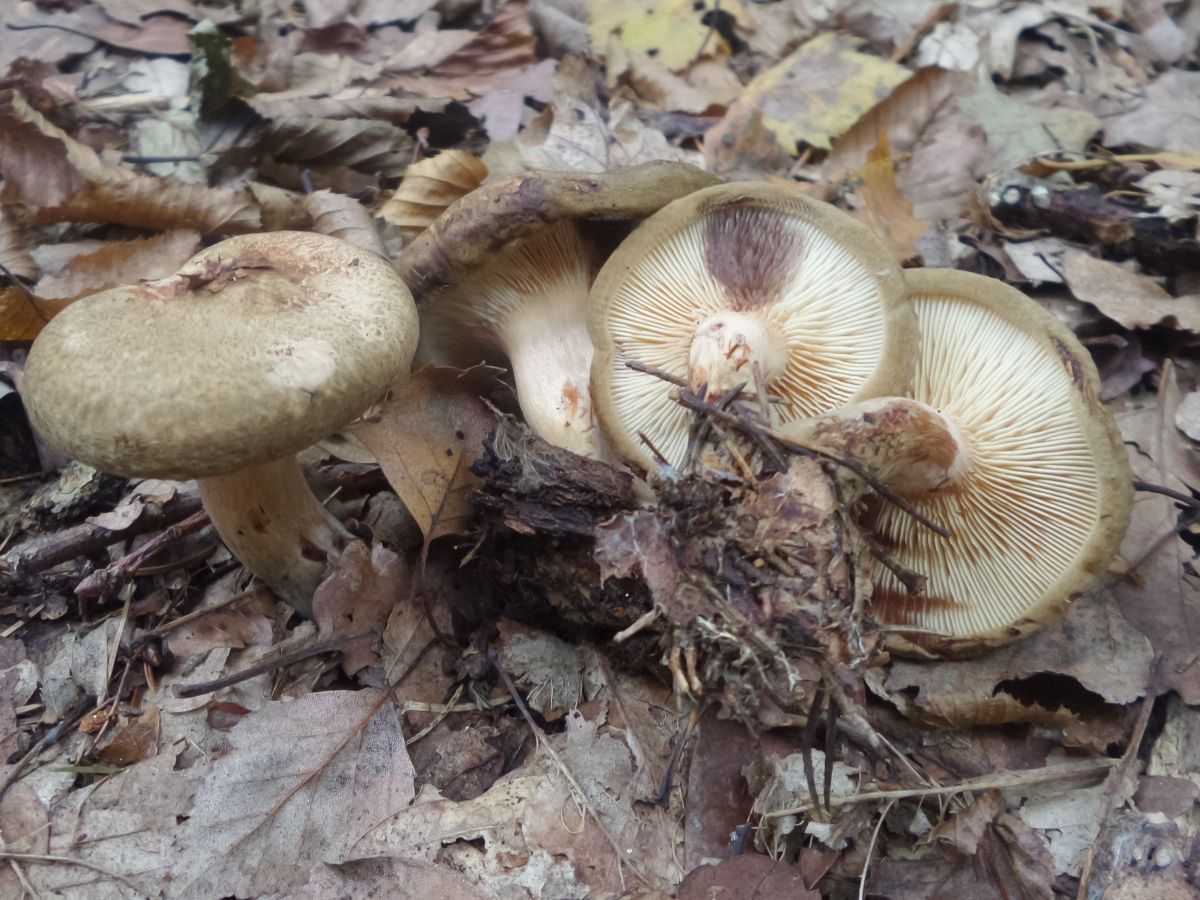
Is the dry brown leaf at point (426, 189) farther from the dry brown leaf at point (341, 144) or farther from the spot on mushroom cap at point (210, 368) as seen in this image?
the spot on mushroom cap at point (210, 368)

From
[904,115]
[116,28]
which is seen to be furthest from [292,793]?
[116,28]

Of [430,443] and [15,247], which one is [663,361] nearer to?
[430,443]

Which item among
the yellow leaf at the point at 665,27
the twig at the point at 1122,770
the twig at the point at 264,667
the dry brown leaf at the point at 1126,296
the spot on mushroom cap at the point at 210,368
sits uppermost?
the spot on mushroom cap at the point at 210,368

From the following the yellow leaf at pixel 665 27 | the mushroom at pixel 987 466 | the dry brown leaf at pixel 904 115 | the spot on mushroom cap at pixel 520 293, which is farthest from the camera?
the yellow leaf at pixel 665 27

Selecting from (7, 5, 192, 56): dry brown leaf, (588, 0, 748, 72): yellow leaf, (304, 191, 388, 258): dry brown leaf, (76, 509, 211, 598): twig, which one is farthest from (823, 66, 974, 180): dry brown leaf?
(7, 5, 192, 56): dry brown leaf

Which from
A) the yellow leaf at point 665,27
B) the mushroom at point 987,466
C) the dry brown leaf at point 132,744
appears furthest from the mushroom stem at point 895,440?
the yellow leaf at point 665,27

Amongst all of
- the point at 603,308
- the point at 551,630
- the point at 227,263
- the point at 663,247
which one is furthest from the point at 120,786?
the point at 663,247
